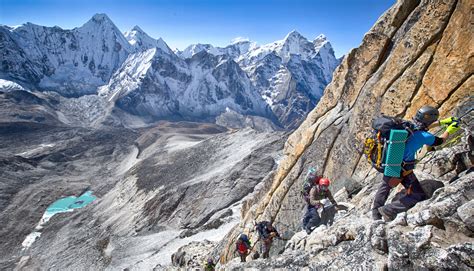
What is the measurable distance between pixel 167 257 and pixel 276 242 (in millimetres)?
27836

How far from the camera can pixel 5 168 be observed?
10562cm

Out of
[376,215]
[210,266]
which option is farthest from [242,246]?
[376,215]

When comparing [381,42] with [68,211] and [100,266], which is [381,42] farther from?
[68,211]

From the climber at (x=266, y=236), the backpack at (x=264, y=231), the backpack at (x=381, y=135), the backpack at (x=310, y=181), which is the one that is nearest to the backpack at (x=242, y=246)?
the climber at (x=266, y=236)

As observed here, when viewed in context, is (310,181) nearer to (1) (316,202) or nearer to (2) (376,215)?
(1) (316,202)

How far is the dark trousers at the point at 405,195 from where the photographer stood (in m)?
9.38

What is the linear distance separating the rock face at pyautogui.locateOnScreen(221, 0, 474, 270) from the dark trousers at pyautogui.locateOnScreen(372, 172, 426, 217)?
35 centimetres

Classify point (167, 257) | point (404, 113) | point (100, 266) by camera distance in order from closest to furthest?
point (404, 113), point (167, 257), point (100, 266)

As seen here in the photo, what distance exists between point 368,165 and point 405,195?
26.9 ft

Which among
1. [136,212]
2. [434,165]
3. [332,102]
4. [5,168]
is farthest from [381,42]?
[5,168]

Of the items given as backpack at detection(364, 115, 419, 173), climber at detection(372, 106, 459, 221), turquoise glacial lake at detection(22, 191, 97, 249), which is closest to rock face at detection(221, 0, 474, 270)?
climber at detection(372, 106, 459, 221)

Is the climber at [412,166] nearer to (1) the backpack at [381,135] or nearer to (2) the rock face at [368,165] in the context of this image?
(1) the backpack at [381,135]

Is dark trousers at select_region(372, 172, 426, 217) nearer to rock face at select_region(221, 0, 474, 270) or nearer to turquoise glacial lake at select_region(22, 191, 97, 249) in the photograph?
rock face at select_region(221, 0, 474, 270)

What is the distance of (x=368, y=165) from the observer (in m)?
17.6
